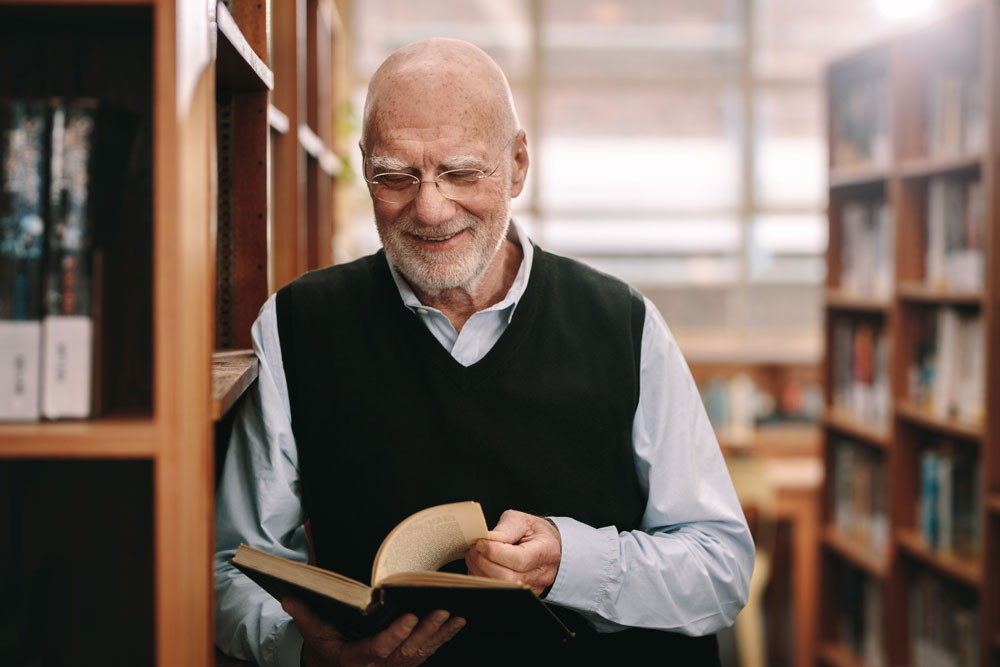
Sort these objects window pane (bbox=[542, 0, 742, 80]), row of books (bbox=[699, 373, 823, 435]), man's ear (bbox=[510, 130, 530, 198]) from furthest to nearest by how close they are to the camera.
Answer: window pane (bbox=[542, 0, 742, 80])
row of books (bbox=[699, 373, 823, 435])
man's ear (bbox=[510, 130, 530, 198])

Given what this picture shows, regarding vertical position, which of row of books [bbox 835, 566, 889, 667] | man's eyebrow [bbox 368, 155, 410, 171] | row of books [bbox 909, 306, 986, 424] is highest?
man's eyebrow [bbox 368, 155, 410, 171]

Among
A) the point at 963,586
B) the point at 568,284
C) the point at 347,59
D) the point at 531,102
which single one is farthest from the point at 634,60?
the point at 568,284

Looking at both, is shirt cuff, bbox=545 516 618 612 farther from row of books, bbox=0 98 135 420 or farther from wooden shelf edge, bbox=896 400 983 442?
wooden shelf edge, bbox=896 400 983 442

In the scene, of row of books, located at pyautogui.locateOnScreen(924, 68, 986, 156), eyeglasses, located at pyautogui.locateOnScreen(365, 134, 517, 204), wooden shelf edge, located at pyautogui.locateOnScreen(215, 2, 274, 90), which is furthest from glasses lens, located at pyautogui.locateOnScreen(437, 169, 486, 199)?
row of books, located at pyautogui.locateOnScreen(924, 68, 986, 156)

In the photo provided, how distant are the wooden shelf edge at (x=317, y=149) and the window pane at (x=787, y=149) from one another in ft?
9.44

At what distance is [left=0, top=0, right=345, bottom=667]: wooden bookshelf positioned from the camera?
828 mm

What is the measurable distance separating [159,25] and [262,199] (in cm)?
66

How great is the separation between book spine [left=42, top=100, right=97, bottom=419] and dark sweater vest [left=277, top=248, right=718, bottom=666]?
54 centimetres

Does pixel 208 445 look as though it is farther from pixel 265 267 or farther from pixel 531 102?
pixel 531 102

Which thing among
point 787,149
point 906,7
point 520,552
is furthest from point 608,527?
point 787,149

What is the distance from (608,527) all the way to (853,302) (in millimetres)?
2387

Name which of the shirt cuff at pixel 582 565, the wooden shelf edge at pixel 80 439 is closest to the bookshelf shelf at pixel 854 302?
the shirt cuff at pixel 582 565

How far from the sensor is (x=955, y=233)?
286 cm

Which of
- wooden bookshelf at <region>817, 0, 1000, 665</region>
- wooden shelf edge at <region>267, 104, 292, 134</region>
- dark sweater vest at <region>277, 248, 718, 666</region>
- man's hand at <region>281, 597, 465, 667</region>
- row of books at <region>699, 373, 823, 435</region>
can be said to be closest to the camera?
man's hand at <region>281, 597, 465, 667</region>
